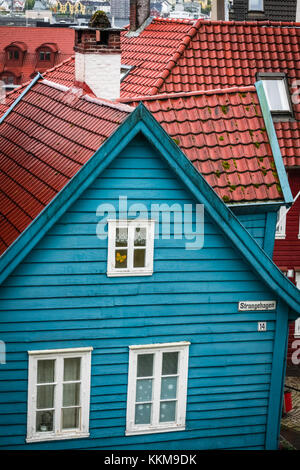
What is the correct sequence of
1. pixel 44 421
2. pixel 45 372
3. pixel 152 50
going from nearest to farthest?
pixel 45 372 < pixel 44 421 < pixel 152 50

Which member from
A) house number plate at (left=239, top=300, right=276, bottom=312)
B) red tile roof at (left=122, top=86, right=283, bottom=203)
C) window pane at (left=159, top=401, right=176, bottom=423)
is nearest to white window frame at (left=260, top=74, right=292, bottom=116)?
red tile roof at (left=122, top=86, right=283, bottom=203)

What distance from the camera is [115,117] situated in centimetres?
1359

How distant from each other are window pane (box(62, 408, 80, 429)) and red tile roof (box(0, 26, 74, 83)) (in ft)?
202

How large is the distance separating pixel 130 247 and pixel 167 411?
2.54 meters

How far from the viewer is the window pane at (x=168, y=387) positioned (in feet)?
42.7

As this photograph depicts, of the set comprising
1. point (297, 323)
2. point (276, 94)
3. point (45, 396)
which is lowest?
point (45, 396)

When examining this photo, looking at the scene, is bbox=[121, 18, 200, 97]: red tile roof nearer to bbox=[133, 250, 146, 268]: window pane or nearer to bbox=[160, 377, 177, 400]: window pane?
bbox=[133, 250, 146, 268]: window pane

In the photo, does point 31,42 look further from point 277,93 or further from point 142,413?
point 142,413

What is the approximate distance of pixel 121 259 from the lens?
1253 cm

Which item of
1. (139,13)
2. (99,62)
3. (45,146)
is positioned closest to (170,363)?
(45,146)

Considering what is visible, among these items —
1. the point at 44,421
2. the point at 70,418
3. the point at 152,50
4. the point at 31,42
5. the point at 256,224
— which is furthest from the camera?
the point at 31,42

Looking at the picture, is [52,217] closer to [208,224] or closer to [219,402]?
[208,224]

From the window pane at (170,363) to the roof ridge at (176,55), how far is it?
30.6 ft
